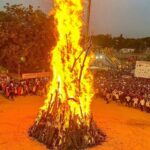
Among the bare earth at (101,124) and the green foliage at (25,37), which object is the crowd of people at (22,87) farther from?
the green foliage at (25,37)

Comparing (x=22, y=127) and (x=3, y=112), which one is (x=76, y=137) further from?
(x=3, y=112)

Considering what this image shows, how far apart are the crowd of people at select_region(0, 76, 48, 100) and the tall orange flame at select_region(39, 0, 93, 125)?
378 inches

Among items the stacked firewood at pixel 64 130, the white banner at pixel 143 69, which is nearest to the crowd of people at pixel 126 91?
the white banner at pixel 143 69

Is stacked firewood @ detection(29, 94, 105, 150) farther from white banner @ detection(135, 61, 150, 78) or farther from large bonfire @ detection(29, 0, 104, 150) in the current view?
white banner @ detection(135, 61, 150, 78)

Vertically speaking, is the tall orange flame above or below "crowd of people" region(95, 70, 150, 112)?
above

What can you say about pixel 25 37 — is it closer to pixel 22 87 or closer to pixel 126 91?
pixel 22 87

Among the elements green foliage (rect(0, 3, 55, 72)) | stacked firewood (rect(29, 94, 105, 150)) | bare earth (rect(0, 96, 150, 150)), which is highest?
green foliage (rect(0, 3, 55, 72))

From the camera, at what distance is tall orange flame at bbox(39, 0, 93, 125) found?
53.1 ft

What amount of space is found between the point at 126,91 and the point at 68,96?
11269 mm

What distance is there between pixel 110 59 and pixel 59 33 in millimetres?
31375

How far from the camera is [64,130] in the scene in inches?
611

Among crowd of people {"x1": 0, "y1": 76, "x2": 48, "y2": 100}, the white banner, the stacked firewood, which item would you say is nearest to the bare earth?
the stacked firewood

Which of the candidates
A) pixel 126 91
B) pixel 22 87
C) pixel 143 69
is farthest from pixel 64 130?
pixel 143 69

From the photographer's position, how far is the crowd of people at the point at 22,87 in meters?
25.8
